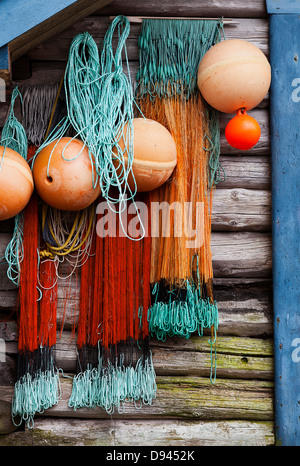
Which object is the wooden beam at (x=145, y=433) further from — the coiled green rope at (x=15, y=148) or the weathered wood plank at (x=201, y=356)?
the coiled green rope at (x=15, y=148)

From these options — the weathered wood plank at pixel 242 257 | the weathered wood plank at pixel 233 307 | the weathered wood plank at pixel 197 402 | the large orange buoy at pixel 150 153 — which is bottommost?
the weathered wood plank at pixel 197 402

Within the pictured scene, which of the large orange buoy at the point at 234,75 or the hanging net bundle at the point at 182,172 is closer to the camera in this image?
the large orange buoy at the point at 234,75

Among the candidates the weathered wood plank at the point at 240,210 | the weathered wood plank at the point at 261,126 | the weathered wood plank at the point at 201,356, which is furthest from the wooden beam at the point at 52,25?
the weathered wood plank at the point at 201,356

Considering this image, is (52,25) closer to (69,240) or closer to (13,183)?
(13,183)

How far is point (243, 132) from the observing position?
2.04 m

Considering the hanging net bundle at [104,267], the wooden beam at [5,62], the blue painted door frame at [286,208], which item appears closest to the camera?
the wooden beam at [5,62]

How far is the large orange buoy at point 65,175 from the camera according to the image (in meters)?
1.99

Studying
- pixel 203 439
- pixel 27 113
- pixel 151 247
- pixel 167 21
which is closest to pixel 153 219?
pixel 151 247

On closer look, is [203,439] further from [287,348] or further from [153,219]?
[153,219]

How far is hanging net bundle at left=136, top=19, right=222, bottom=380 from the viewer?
2.17m

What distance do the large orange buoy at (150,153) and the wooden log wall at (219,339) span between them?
391mm

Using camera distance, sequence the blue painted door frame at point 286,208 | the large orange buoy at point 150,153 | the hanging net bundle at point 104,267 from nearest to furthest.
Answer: the large orange buoy at point 150,153 < the hanging net bundle at point 104,267 < the blue painted door frame at point 286,208

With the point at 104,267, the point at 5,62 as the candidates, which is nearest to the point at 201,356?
the point at 104,267

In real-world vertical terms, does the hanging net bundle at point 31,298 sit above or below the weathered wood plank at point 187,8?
below
